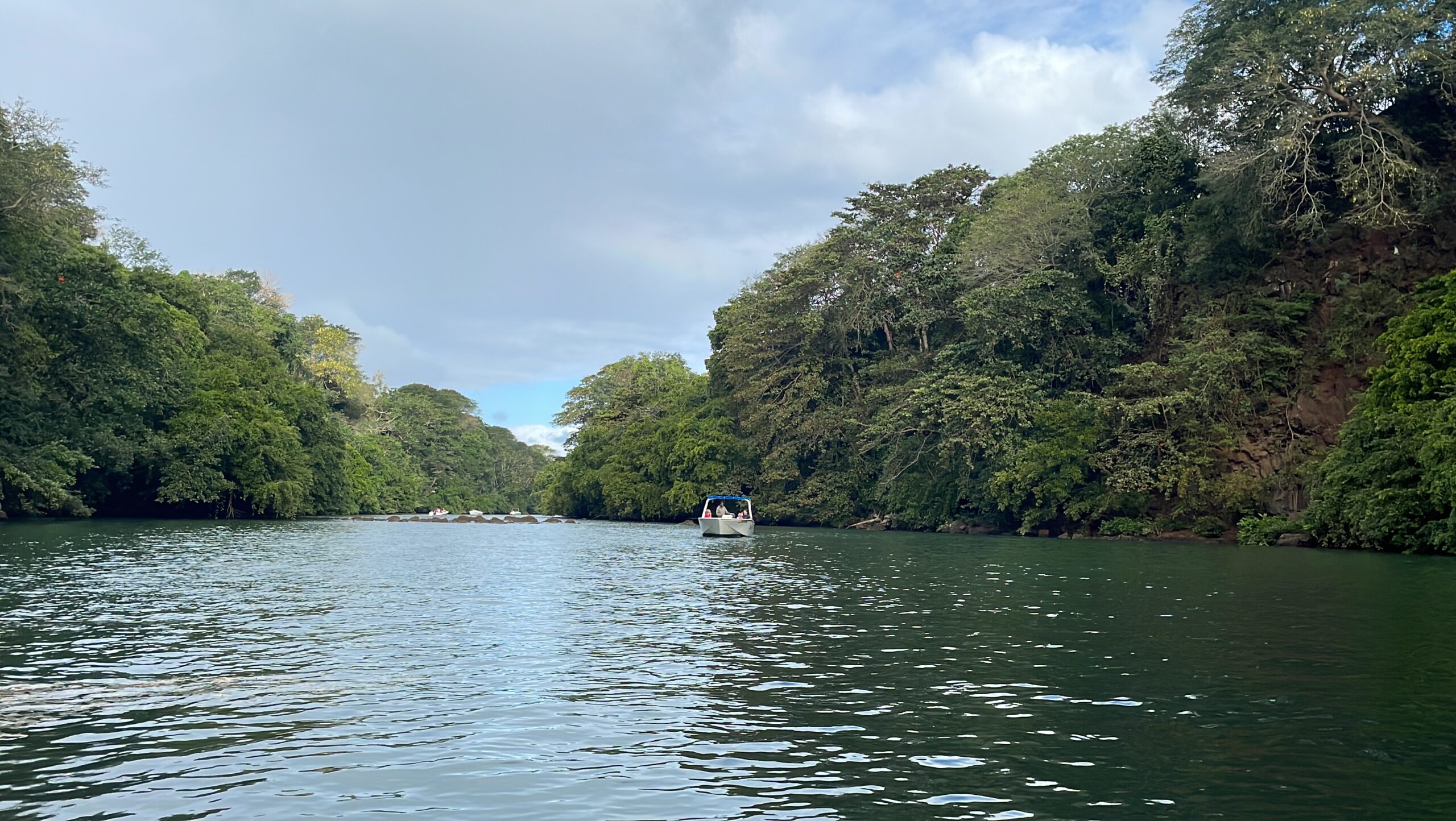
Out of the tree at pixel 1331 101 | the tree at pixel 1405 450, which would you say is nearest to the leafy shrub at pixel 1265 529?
the tree at pixel 1405 450

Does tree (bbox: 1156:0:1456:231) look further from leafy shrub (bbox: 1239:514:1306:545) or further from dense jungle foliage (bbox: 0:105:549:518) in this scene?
dense jungle foliage (bbox: 0:105:549:518)

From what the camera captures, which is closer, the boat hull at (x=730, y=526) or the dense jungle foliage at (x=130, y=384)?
the dense jungle foliage at (x=130, y=384)

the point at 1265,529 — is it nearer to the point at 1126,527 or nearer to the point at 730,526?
the point at 1126,527

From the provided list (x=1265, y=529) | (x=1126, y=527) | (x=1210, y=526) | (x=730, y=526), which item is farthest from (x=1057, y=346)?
(x=730, y=526)

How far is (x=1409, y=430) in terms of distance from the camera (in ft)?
108

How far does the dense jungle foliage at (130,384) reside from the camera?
47.3 metres

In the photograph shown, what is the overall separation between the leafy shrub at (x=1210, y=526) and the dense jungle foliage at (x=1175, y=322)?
163 mm

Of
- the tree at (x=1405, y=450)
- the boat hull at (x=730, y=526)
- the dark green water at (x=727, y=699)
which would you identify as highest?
the tree at (x=1405, y=450)

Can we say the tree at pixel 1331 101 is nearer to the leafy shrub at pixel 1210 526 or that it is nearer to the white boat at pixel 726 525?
the leafy shrub at pixel 1210 526

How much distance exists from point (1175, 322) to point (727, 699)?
1704 inches

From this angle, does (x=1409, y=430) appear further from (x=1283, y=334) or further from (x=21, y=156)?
(x=21, y=156)

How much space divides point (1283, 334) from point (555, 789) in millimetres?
42856

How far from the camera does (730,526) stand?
50.3 meters

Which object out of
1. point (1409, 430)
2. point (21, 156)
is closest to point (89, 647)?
point (1409, 430)
